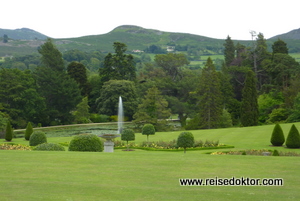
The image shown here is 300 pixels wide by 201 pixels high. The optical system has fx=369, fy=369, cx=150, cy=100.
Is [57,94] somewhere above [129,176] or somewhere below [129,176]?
below

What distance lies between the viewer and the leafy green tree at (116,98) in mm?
61562

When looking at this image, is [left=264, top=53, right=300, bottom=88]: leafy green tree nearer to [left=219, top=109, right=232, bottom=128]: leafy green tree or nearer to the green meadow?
[left=219, top=109, right=232, bottom=128]: leafy green tree

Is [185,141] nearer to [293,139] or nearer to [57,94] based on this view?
[293,139]

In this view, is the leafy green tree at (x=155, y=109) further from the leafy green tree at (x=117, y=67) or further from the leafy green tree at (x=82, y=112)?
the leafy green tree at (x=117, y=67)

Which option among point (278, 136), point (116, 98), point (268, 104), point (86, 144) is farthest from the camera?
point (116, 98)

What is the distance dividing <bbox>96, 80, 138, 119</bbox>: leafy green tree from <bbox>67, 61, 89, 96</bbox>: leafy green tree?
25.0 ft

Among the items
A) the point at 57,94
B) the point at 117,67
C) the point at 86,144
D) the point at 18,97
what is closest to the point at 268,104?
the point at 117,67

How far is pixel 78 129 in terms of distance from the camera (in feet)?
168

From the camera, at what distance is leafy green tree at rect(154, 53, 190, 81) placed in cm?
7431

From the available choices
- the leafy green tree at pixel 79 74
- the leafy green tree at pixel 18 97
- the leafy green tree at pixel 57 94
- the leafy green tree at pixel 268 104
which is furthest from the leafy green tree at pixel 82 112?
the leafy green tree at pixel 268 104

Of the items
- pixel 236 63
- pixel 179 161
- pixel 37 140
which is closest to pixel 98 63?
pixel 236 63

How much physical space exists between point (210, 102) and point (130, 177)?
1587 inches

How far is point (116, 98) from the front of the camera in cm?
6172

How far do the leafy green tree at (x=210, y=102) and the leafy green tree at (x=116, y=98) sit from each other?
14073mm
